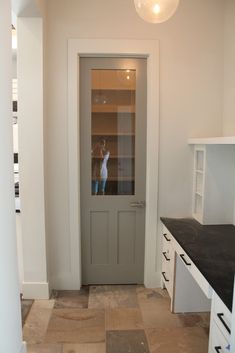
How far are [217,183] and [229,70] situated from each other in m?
1.09

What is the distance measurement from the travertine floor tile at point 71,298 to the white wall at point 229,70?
215 centimetres

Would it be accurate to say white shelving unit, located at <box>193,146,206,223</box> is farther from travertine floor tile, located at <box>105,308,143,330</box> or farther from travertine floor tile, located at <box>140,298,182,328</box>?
travertine floor tile, located at <box>105,308,143,330</box>

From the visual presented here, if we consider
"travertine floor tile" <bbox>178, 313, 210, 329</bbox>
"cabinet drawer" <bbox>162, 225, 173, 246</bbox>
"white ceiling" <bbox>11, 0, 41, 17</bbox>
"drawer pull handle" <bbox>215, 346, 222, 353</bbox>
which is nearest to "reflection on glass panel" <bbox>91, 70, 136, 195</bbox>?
"cabinet drawer" <bbox>162, 225, 173, 246</bbox>

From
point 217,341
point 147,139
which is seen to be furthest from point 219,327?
point 147,139

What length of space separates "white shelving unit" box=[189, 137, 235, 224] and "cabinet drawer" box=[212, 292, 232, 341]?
1.21 metres

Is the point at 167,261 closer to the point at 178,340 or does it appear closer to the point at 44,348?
the point at 178,340

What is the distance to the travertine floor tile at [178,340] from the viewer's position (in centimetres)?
220

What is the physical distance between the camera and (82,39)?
9.08 feet

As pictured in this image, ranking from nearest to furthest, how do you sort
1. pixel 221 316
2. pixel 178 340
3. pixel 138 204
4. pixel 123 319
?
pixel 221 316
pixel 178 340
pixel 123 319
pixel 138 204

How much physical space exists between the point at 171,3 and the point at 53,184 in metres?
1.87

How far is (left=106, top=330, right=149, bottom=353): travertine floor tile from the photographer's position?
7.17ft

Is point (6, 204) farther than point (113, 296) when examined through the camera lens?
No

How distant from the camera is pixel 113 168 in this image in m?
3.07

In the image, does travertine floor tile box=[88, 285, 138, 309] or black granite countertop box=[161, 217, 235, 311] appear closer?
black granite countertop box=[161, 217, 235, 311]
